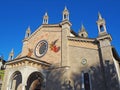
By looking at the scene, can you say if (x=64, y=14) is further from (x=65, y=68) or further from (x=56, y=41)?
(x=65, y=68)

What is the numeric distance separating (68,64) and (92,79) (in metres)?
3.65

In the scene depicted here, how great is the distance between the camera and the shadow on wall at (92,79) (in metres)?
15.8

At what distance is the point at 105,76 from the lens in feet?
53.3

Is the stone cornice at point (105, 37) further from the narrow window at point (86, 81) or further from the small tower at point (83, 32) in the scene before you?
the small tower at point (83, 32)

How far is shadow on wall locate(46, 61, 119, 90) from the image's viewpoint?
15797 mm

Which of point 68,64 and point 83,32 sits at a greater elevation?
point 83,32

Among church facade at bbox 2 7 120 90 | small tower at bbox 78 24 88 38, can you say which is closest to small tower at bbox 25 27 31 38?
church facade at bbox 2 7 120 90

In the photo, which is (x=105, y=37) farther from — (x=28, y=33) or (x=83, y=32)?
(x=83, y=32)

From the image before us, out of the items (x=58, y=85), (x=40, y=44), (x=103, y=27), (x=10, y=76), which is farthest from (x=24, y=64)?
(x=103, y=27)

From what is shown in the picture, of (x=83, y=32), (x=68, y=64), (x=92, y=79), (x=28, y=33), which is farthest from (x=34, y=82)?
(x=83, y=32)

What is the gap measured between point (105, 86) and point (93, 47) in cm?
502

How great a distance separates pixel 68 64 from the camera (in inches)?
756

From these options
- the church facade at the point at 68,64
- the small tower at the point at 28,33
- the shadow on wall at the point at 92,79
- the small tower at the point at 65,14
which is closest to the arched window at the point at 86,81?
the church facade at the point at 68,64

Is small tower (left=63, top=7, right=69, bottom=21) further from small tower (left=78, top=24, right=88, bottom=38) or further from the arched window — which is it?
small tower (left=78, top=24, right=88, bottom=38)
